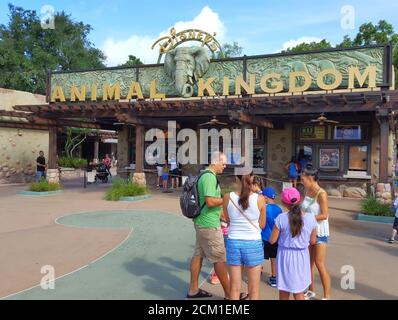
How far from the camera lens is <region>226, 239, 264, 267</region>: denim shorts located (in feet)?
12.5

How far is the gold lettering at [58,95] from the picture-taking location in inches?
643

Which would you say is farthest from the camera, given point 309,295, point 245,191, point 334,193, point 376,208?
point 334,193

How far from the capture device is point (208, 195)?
4.25m

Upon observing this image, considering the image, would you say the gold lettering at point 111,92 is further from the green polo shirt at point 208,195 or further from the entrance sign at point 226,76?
the green polo shirt at point 208,195

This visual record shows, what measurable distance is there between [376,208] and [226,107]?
526cm

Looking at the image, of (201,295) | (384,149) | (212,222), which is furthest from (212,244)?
(384,149)

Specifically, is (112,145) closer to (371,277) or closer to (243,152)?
(243,152)

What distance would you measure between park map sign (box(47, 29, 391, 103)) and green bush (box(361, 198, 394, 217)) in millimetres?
3966

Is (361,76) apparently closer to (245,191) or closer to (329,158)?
(329,158)

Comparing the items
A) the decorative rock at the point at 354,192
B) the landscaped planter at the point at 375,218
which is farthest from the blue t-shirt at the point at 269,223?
the decorative rock at the point at 354,192

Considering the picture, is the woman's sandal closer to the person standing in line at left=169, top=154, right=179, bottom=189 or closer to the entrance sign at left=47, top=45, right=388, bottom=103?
the entrance sign at left=47, top=45, right=388, bottom=103

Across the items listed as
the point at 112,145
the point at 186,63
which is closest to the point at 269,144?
the point at 186,63

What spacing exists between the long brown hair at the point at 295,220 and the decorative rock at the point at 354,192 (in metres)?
11.1

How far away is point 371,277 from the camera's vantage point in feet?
17.6
